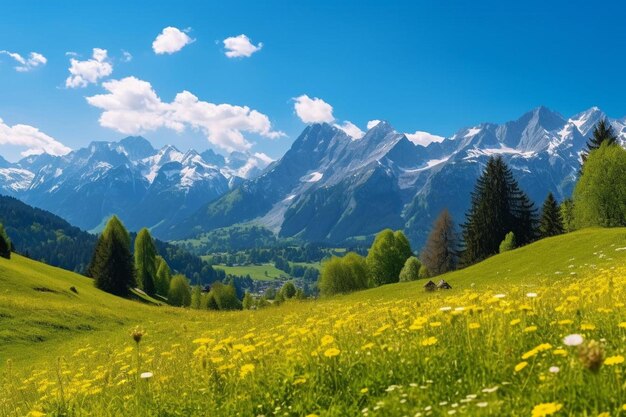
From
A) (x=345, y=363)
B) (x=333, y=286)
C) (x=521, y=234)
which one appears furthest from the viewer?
(x=333, y=286)

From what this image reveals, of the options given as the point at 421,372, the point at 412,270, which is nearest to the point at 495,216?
the point at 412,270

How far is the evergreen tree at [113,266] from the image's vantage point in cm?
7362

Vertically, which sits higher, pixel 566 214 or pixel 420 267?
pixel 566 214

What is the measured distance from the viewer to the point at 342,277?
3762 inches

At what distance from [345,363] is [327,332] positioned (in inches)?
83.2

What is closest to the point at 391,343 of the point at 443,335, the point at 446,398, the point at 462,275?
the point at 443,335

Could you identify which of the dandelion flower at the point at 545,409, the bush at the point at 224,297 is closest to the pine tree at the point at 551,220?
the bush at the point at 224,297

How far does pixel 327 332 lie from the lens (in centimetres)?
888

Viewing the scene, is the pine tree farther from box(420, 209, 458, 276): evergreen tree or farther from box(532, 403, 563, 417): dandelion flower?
box(532, 403, 563, 417): dandelion flower

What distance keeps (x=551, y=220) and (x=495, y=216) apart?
13.0 metres

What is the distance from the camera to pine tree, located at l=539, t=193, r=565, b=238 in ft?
275

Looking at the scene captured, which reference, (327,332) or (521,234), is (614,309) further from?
(521,234)

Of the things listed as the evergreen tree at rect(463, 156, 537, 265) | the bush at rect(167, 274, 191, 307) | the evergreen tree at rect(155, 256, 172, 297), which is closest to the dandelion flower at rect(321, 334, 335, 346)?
the evergreen tree at rect(463, 156, 537, 265)

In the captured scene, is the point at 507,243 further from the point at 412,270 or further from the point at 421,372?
the point at 421,372
